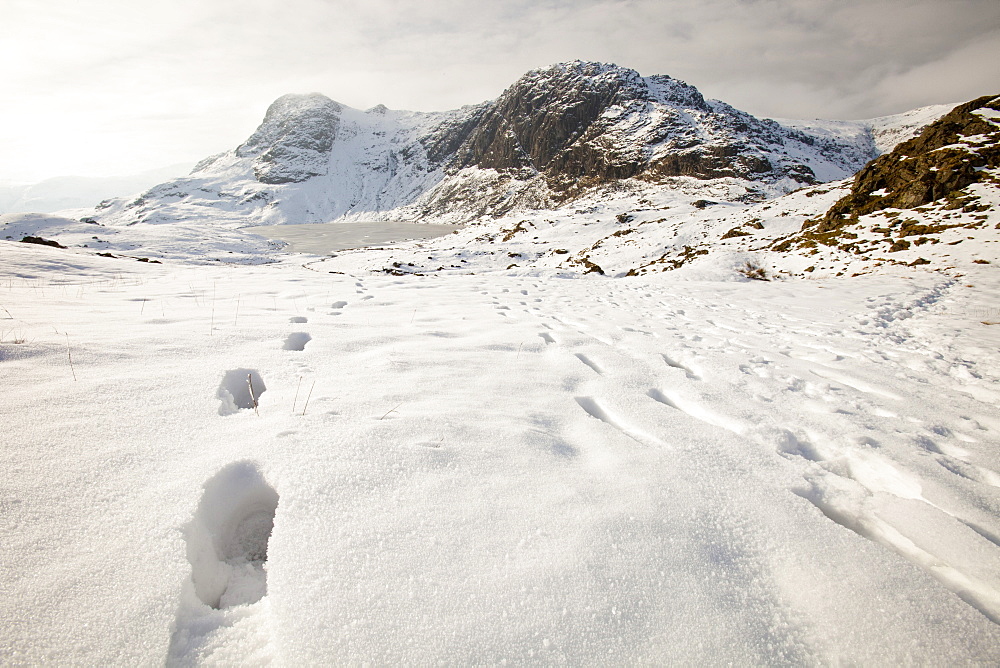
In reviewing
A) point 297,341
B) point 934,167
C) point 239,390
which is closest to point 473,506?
point 239,390

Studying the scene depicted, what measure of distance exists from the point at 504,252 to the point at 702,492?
69.4 ft

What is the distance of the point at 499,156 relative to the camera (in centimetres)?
8619

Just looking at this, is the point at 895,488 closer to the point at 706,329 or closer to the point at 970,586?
the point at 970,586

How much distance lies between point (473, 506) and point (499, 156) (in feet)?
310

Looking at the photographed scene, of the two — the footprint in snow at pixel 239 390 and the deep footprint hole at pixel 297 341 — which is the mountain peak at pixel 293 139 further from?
the footprint in snow at pixel 239 390

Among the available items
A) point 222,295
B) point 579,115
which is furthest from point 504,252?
point 579,115

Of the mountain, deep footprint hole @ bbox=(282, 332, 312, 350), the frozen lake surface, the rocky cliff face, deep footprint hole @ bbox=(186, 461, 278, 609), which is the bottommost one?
the frozen lake surface

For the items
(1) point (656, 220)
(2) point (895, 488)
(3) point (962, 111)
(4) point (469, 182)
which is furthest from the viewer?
(4) point (469, 182)

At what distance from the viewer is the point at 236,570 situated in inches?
51.5

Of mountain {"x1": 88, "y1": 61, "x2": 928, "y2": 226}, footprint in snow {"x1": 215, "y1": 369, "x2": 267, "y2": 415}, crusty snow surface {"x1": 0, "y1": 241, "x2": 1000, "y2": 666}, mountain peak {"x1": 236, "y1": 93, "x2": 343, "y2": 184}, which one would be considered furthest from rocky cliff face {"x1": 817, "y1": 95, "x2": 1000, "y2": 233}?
mountain peak {"x1": 236, "y1": 93, "x2": 343, "y2": 184}

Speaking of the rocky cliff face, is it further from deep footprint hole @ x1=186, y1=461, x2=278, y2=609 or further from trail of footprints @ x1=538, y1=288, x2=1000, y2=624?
deep footprint hole @ x1=186, y1=461, x2=278, y2=609

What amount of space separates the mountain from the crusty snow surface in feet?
139

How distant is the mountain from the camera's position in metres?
53.9

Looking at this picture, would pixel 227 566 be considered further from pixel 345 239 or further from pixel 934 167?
pixel 345 239
